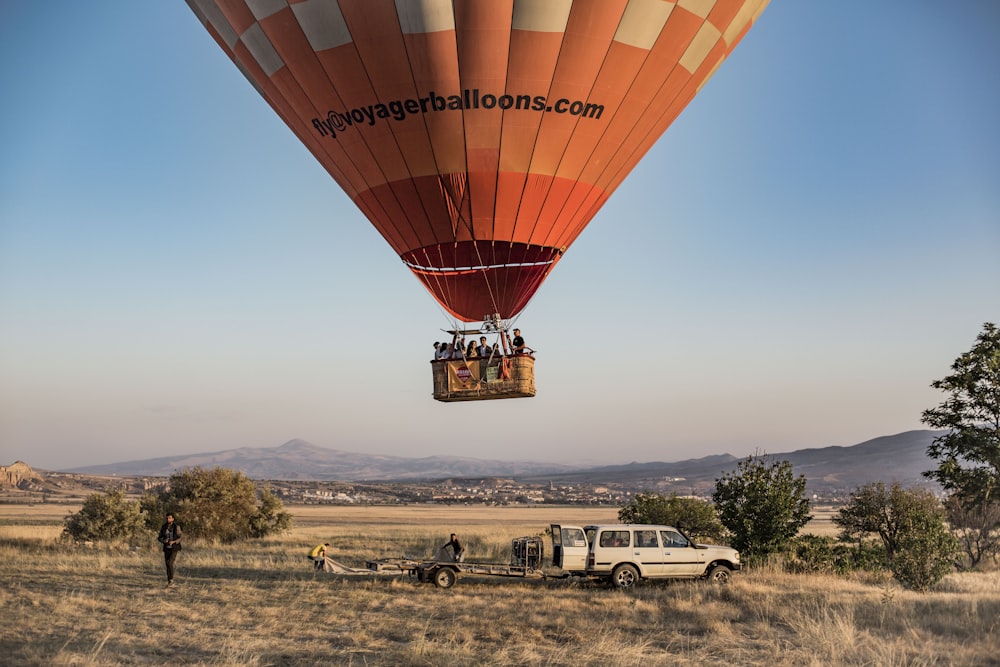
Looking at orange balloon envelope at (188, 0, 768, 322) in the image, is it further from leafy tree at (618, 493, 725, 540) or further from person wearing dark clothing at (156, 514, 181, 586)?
leafy tree at (618, 493, 725, 540)

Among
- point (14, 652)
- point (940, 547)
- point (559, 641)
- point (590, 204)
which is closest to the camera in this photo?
point (14, 652)

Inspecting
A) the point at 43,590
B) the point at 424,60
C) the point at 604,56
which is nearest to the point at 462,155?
the point at 424,60

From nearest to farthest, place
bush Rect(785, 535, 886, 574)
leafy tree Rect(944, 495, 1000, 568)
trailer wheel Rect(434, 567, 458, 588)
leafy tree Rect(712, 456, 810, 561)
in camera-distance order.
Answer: trailer wheel Rect(434, 567, 458, 588)
bush Rect(785, 535, 886, 574)
leafy tree Rect(712, 456, 810, 561)
leafy tree Rect(944, 495, 1000, 568)

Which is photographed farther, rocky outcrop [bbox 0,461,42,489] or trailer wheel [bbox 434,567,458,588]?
rocky outcrop [bbox 0,461,42,489]

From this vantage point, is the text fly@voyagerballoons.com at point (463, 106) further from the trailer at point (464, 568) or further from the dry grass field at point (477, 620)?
the dry grass field at point (477, 620)

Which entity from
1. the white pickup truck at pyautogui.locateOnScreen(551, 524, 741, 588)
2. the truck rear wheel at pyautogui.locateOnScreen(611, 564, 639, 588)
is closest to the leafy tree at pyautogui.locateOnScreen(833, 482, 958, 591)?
the white pickup truck at pyautogui.locateOnScreen(551, 524, 741, 588)

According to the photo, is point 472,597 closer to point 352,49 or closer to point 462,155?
point 462,155

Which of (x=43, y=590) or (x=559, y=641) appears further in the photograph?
(x=43, y=590)
